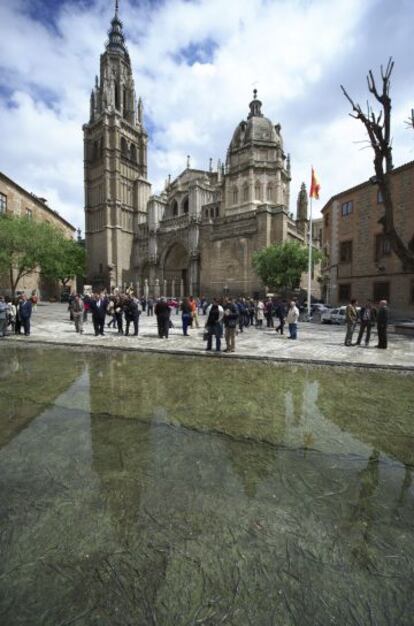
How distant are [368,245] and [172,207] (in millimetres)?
39694

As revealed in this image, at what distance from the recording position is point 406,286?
19.2 metres

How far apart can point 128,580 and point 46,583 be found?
49 cm

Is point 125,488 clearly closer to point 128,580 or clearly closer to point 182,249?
point 128,580

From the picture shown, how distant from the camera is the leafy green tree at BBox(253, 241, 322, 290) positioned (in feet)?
91.5

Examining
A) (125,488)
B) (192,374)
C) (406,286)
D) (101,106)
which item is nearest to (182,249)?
(101,106)

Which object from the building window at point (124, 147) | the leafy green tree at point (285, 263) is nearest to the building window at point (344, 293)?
the leafy green tree at point (285, 263)

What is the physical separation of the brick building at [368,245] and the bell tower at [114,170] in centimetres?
3539

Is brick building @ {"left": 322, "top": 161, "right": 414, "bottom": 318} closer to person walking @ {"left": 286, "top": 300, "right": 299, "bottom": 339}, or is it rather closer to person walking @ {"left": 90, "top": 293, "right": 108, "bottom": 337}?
person walking @ {"left": 286, "top": 300, "right": 299, "bottom": 339}

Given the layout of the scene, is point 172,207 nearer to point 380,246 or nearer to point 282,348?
point 380,246

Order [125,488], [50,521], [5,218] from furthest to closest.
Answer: [5,218] → [125,488] → [50,521]

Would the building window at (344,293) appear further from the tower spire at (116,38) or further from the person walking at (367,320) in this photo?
the tower spire at (116,38)

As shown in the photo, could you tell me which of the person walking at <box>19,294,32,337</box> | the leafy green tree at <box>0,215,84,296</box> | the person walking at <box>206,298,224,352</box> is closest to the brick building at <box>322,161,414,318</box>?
the person walking at <box>206,298,224,352</box>

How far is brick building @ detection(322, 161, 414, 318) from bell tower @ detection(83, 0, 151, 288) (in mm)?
35387

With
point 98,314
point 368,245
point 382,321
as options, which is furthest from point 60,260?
point 382,321
